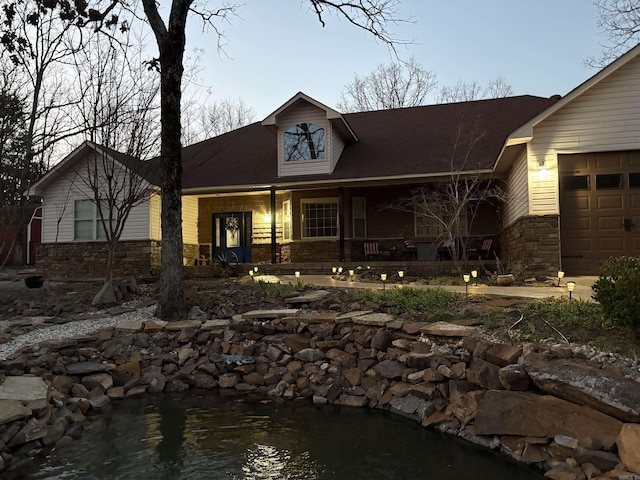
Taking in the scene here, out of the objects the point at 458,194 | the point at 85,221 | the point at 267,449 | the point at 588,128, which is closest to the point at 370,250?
the point at 458,194

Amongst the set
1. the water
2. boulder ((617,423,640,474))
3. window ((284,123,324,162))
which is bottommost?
the water

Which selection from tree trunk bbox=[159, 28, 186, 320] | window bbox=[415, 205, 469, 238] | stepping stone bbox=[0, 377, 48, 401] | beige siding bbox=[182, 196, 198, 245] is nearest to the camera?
stepping stone bbox=[0, 377, 48, 401]

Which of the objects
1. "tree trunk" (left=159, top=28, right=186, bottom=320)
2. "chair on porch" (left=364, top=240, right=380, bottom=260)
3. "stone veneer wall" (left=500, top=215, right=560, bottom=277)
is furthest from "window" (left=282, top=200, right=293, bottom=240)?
"stone veneer wall" (left=500, top=215, right=560, bottom=277)

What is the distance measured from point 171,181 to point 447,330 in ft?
17.5

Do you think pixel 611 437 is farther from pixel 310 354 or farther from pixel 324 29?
pixel 324 29

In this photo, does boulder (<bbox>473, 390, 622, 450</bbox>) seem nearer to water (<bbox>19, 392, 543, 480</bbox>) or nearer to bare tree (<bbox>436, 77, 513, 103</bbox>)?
water (<bbox>19, 392, 543, 480</bbox>)

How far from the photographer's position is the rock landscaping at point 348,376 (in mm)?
4062

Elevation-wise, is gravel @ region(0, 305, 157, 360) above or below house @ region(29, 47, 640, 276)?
below

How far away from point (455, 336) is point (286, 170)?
390 inches

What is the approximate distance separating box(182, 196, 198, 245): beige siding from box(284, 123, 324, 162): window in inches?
163

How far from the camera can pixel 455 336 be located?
5.89 metres

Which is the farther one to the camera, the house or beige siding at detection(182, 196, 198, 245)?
beige siding at detection(182, 196, 198, 245)

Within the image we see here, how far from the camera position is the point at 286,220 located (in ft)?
53.0

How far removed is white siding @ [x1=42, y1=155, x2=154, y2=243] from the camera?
15109mm
